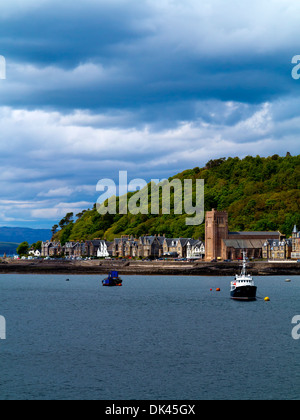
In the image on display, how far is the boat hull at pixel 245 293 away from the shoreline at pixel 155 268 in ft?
233

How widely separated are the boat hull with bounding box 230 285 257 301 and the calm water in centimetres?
406

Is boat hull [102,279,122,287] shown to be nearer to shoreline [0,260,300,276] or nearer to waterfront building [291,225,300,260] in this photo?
shoreline [0,260,300,276]

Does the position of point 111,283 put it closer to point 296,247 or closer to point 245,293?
point 245,293

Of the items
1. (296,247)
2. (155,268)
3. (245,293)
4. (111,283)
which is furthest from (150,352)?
(296,247)

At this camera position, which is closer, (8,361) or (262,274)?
(8,361)

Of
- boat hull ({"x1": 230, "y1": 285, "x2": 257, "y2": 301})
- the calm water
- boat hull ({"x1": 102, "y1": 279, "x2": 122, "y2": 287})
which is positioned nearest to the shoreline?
boat hull ({"x1": 102, "y1": 279, "x2": 122, "y2": 287})

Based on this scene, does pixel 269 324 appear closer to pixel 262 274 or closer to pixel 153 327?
pixel 153 327

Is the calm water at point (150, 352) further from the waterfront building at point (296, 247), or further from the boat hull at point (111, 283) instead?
the waterfront building at point (296, 247)

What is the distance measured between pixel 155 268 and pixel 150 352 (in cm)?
12589

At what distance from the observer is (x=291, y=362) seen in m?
42.0

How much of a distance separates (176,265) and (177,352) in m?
127

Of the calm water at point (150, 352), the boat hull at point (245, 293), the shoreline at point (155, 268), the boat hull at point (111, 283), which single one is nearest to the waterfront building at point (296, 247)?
the shoreline at point (155, 268)
